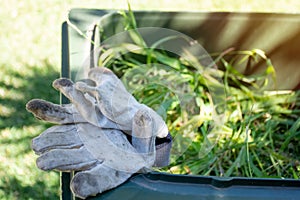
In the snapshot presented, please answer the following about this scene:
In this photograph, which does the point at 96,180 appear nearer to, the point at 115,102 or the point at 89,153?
the point at 89,153

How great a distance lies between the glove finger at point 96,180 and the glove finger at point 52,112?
5.8 inches

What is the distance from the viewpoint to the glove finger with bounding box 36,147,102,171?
113 cm

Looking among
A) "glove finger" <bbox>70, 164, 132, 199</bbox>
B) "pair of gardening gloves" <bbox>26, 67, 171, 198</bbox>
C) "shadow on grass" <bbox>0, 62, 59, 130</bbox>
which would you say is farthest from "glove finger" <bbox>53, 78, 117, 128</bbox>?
"shadow on grass" <bbox>0, 62, 59, 130</bbox>

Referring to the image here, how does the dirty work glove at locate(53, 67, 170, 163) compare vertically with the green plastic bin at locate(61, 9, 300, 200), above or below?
below

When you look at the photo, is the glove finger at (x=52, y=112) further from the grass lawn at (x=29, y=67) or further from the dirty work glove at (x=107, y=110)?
the grass lawn at (x=29, y=67)

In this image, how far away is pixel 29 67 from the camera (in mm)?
2045

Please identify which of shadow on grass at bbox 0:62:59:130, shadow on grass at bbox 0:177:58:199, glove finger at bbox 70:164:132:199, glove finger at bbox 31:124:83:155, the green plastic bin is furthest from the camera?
shadow on grass at bbox 0:62:59:130

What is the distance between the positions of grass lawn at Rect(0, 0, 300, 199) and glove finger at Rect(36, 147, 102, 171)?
58cm

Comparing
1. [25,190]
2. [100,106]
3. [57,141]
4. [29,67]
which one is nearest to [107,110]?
[100,106]

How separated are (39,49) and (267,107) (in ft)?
2.76

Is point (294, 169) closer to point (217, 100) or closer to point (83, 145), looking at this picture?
point (217, 100)

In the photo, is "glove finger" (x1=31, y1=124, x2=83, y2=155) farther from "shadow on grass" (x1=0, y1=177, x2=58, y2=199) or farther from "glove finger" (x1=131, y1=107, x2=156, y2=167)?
"shadow on grass" (x1=0, y1=177, x2=58, y2=199)

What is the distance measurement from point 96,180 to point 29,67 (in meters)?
1.03

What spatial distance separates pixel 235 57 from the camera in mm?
1768
